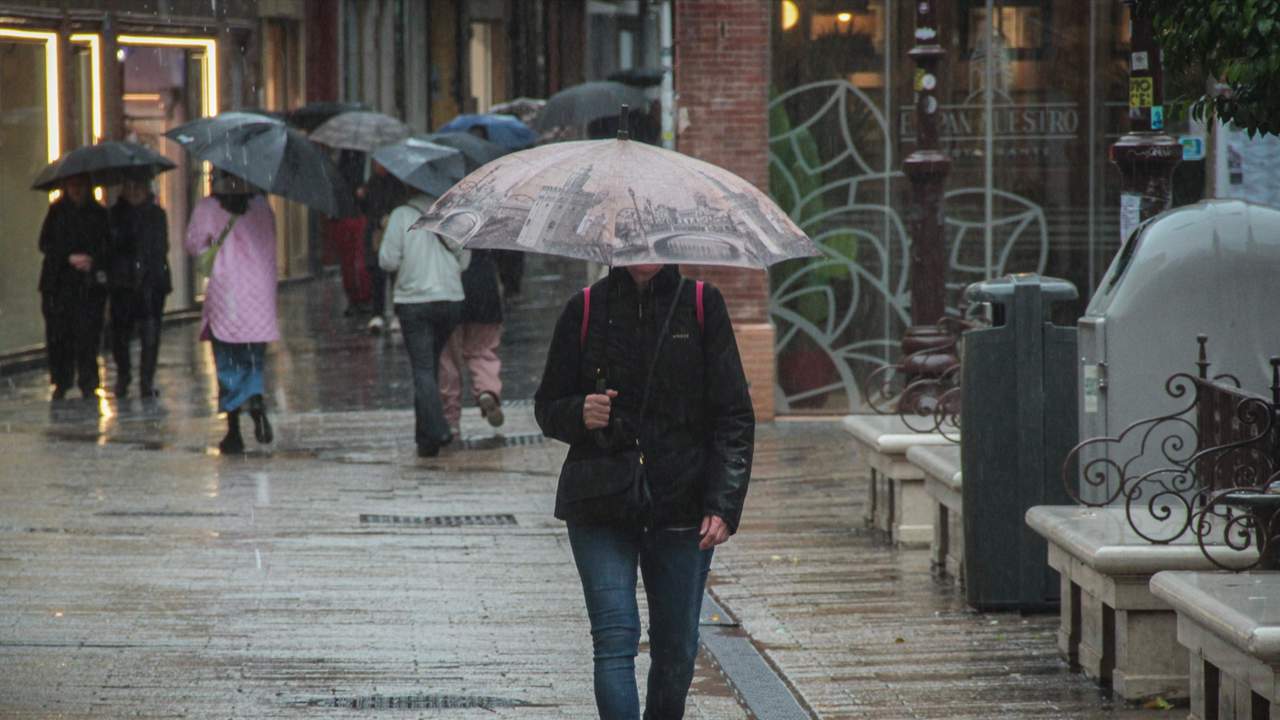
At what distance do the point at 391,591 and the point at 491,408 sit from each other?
18.2 ft

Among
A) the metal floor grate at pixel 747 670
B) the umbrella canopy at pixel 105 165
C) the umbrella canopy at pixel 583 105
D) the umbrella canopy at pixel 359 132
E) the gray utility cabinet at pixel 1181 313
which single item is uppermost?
the umbrella canopy at pixel 583 105

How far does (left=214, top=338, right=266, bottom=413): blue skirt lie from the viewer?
14008 mm

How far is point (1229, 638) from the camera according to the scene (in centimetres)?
596

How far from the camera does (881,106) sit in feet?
51.5

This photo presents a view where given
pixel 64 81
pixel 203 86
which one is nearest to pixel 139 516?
pixel 64 81

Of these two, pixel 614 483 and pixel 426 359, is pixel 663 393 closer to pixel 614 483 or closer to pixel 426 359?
pixel 614 483

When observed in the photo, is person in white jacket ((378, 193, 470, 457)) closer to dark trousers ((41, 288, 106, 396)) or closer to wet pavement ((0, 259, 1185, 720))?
wet pavement ((0, 259, 1185, 720))

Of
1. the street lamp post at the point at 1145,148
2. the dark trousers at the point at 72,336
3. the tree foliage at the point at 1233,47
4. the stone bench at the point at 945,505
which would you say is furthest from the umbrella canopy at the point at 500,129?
the tree foliage at the point at 1233,47

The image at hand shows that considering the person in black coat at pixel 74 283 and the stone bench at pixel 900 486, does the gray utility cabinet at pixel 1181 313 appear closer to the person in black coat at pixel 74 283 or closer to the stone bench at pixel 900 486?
the stone bench at pixel 900 486

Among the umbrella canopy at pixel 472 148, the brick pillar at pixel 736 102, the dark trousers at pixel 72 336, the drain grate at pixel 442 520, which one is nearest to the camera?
the drain grate at pixel 442 520

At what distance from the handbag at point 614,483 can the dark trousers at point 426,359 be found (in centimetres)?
809

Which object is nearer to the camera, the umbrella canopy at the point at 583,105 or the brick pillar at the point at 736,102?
the brick pillar at the point at 736,102

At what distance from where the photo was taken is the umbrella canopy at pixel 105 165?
1781 cm

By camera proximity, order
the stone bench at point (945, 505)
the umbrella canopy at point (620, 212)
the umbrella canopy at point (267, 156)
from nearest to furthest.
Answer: the umbrella canopy at point (620, 212)
the stone bench at point (945, 505)
the umbrella canopy at point (267, 156)
